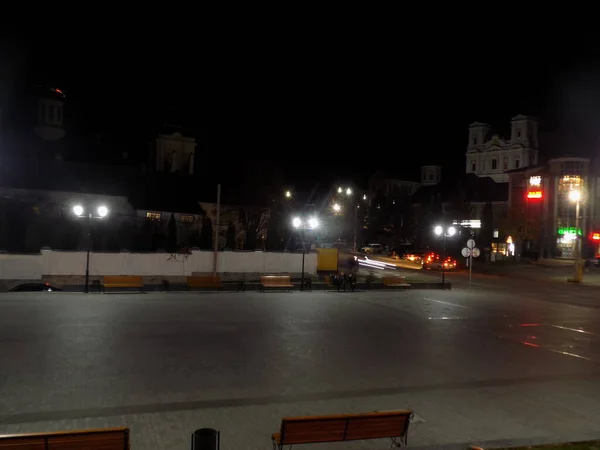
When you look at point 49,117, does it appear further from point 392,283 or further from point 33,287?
point 392,283

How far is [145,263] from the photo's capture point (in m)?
30.4

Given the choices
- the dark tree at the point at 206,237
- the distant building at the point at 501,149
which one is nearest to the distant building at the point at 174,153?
the dark tree at the point at 206,237

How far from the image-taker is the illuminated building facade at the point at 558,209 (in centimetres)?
6094

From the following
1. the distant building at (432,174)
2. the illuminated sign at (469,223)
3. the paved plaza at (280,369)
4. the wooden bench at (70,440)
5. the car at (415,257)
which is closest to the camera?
the wooden bench at (70,440)

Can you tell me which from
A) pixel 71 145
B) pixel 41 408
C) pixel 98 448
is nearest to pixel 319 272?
pixel 41 408

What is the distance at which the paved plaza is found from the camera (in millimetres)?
8711

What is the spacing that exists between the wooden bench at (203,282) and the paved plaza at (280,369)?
13.1 feet

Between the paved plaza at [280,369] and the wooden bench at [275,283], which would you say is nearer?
the paved plaza at [280,369]

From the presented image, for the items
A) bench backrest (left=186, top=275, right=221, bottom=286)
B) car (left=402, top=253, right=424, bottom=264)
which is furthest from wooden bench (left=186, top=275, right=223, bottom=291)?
car (left=402, top=253, right=424, bottom=264)

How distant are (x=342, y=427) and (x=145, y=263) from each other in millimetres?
25046

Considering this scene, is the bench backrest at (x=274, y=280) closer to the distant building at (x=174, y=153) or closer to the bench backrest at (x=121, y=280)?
the bench backrest at (x=121, y=280)

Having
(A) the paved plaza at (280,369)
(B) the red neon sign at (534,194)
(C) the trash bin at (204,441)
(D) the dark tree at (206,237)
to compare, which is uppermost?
(B) the red neon sign at (534,194)

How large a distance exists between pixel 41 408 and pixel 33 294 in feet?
50.6

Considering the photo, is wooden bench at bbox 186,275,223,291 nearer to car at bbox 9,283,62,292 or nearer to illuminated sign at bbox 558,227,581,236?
car at bbox 9,283,62,292
